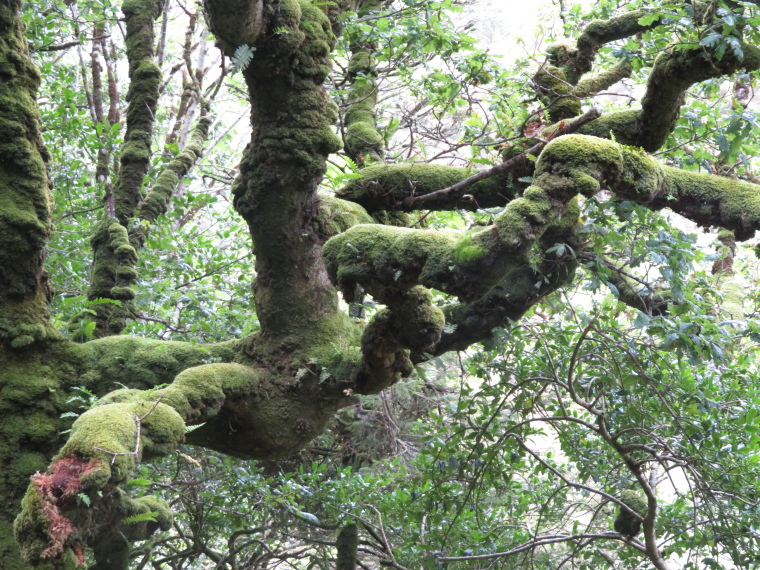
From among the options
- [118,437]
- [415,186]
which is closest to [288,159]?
[415,186]

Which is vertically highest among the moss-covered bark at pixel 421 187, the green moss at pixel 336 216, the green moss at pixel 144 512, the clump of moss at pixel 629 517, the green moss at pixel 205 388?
the moss-covered bark at pixel 421 187

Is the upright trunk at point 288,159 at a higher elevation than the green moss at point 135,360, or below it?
higher

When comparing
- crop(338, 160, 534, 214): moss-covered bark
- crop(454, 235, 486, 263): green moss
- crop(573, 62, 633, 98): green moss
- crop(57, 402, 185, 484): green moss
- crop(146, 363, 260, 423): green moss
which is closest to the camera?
crop(57, 402, 185, 484): green moss

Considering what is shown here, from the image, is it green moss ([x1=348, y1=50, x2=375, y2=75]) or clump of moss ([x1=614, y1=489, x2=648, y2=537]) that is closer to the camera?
clump of moss ([x1=614, y1=489, x2=648, y2=537])

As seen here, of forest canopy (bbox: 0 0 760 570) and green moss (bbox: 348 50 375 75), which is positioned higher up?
green moss (bbox: 348 50 375 75)

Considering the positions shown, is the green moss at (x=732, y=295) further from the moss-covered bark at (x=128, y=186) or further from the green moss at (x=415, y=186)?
the moss-covered bark at (x=128, y=186)

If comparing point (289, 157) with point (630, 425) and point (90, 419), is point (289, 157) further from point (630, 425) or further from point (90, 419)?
point (630, 425)

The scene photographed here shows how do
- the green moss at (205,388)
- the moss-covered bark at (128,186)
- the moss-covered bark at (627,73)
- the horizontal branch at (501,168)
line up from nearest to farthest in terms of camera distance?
1. the moss-covered bark at (627,73)
2. the green moss at (205,388)
3. the horizontal branch at (501,168)
4. the moss-covered bark at (128,186)

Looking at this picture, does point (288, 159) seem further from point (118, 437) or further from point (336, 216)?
point (118, 437)

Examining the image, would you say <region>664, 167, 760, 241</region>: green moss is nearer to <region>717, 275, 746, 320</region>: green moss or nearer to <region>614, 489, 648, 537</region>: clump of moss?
<region>614, 489, 648, 537</region>: clump of moss

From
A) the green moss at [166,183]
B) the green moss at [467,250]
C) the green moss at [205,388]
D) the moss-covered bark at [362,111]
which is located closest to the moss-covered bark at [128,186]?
the green moss at [166,183]

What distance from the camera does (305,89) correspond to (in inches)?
149

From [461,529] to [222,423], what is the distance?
7.09 ft

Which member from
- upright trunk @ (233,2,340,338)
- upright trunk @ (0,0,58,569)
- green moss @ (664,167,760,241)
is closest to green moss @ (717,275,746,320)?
green moss @ (664,167,760,241)
